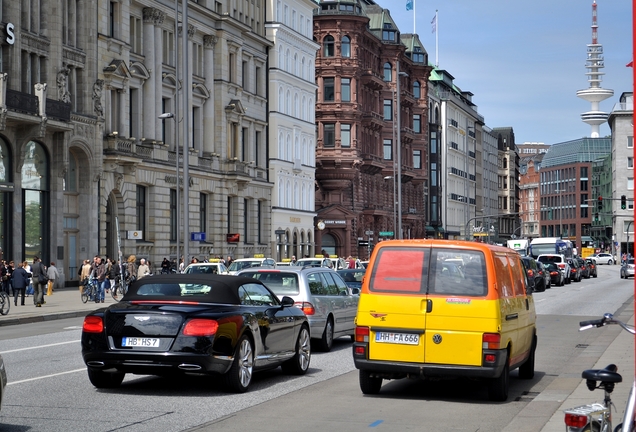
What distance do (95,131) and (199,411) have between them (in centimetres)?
4252

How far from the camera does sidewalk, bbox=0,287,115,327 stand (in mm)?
31580

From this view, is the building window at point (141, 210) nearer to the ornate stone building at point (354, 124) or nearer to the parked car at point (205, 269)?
the parked car at point (205, 269)

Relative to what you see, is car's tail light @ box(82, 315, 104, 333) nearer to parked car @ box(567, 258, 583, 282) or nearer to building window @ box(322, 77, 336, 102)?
parked car @ box(567, 258, 583, 282)

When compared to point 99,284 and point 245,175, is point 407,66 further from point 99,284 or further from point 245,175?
point 99,284

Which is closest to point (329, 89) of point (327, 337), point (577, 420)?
point (327, 337)

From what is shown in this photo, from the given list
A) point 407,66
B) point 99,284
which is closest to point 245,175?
point 99,284

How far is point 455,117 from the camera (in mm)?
143125

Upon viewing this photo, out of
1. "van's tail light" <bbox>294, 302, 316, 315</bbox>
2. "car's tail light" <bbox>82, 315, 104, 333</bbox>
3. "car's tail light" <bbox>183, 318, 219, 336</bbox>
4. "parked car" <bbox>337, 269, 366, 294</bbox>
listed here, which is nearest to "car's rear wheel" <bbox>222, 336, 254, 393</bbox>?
"car's tail light" <bbox>183, 318, 219, 336</bbox>

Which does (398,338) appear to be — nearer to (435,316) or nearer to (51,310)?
(435,316)

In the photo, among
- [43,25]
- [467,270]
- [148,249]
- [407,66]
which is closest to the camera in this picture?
[467,270]

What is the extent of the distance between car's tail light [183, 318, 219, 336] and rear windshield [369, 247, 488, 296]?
192 centimetres

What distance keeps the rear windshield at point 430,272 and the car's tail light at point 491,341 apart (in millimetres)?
506

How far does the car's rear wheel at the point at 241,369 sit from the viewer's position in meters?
13.8

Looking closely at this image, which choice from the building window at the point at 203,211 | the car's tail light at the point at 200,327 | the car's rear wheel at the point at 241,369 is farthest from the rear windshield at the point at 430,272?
the building window at the point at 203,211
